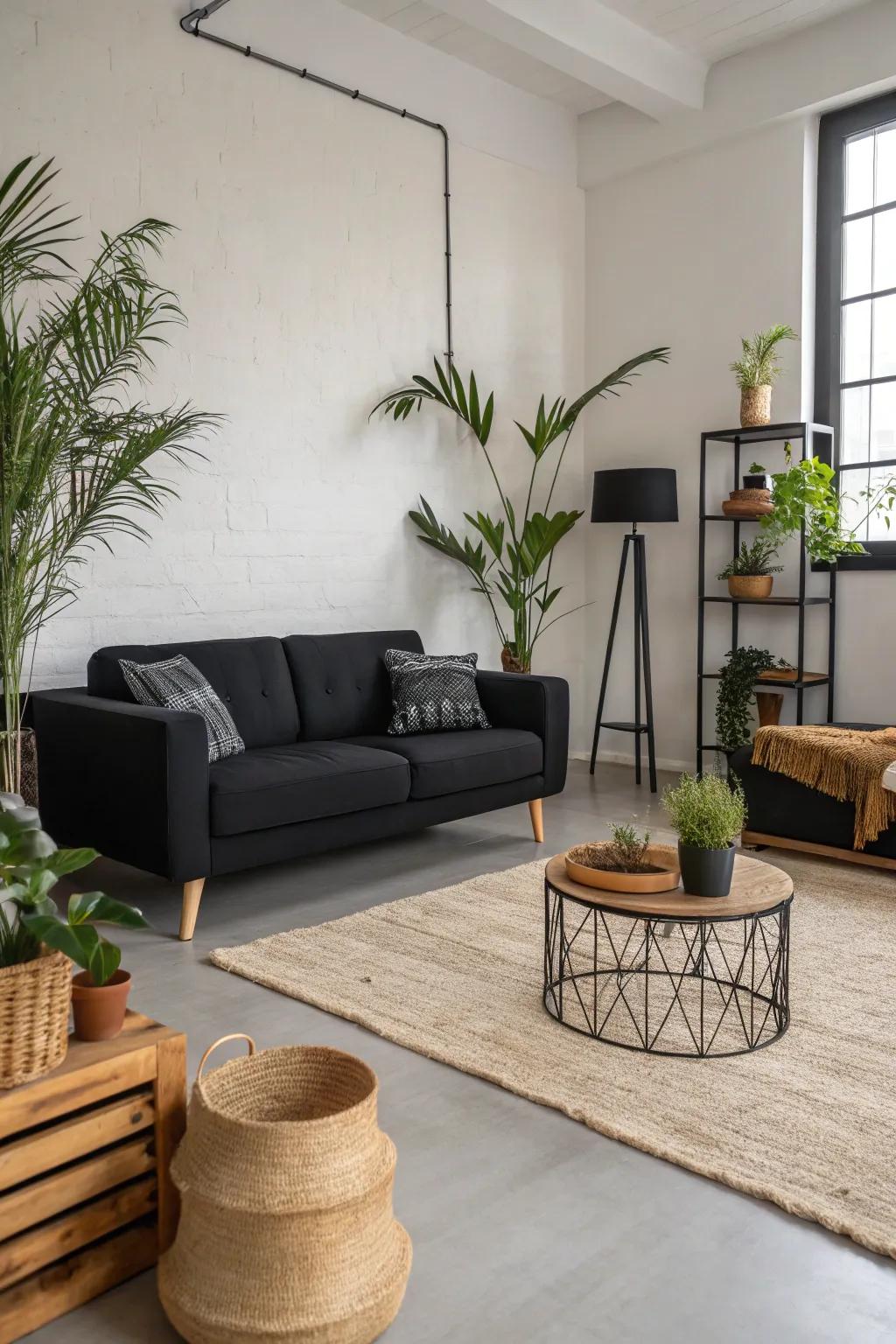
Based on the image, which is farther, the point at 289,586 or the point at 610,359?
the point at 610,359

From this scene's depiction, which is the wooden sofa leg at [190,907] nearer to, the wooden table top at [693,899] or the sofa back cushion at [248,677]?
the sofa back cushion at [248,677]

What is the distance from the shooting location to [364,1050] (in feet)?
8.10

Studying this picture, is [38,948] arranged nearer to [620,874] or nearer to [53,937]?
[53,937]

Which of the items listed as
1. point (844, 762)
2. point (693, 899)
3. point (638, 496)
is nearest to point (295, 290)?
point (638, 496)

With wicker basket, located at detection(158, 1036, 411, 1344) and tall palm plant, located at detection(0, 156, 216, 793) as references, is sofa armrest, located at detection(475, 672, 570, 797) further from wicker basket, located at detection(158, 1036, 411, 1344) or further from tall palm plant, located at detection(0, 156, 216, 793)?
wicker basket, located at detection(158, 1036, 411, 1344)

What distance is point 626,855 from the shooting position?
263 cm

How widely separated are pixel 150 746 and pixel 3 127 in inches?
87.5

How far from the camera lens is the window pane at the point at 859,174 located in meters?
5.11

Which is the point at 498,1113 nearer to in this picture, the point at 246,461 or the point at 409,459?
the point at 246,461

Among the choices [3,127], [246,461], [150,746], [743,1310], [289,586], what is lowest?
[743,1310]

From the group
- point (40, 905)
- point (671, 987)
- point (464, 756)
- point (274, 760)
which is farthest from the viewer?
point (464, 756)

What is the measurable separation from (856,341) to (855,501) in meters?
0.75

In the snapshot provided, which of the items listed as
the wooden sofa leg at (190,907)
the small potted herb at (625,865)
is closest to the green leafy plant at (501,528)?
the wooden sofa leg at (190,907)

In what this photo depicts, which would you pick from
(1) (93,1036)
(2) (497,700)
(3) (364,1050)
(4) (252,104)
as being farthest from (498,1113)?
(4) (252,104)
